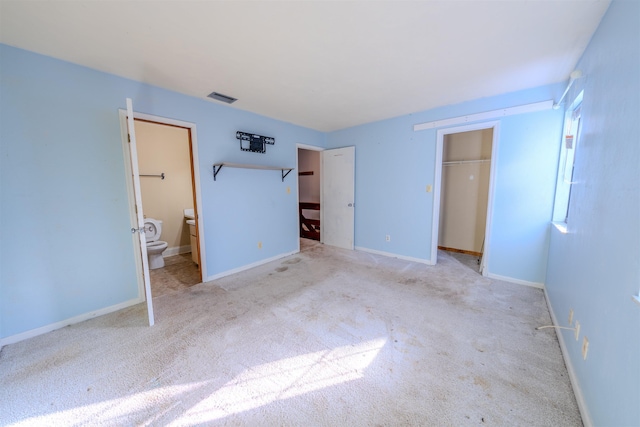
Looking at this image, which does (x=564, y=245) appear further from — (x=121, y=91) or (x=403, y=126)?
(x=121, y=91)

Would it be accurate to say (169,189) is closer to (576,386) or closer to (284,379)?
(284,379)

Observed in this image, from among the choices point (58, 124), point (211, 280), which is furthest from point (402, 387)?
point (58, 124)

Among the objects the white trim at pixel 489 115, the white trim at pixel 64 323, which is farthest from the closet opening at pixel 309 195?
the white trim at pixel 64 323

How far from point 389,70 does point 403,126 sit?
63.3 inches

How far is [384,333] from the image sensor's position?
1974mm

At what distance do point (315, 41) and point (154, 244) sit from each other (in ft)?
11.4

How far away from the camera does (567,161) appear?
7.78ft

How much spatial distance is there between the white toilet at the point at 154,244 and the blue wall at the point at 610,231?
436 cm

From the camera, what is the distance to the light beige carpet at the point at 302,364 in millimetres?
1294

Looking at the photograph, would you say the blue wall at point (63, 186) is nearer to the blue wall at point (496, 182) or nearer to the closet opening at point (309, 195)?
the blue wall at point (496, 182)

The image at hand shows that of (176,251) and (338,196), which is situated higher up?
(338,196)

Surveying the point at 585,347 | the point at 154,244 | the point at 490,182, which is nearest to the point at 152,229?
the point at 154,244

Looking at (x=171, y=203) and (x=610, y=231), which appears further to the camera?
(x=171, y=203)

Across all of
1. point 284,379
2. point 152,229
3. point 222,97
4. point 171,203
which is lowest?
point 284,379
